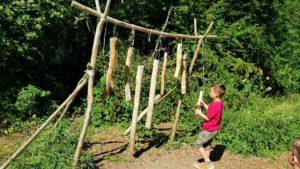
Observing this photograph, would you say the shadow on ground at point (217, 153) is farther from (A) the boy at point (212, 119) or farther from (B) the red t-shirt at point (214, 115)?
(B) the red t-shirt at point (214, 115)

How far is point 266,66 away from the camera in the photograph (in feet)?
46.7

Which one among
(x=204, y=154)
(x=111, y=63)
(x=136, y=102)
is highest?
(x=111, y=63)

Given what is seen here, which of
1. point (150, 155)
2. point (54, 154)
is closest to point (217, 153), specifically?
point (150, 155)

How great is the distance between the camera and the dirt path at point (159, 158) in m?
7.23

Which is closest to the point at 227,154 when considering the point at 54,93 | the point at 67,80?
the point at 54,93

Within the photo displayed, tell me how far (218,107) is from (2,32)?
4.95 m

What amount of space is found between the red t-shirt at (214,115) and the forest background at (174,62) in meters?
1.56

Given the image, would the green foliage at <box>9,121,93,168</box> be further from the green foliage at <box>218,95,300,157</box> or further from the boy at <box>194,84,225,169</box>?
the green foliage at <box>218,95,300,157</box>

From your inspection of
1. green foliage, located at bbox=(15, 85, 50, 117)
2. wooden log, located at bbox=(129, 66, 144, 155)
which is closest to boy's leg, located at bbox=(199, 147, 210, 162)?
wooden log, located at bbox=(129, 66, 144, 155)

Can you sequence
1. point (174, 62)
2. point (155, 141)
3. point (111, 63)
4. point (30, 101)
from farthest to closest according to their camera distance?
point (174, 62), point (30, 101), point (155, 141), point (111, 63)

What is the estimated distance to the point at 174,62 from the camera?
36.6ft

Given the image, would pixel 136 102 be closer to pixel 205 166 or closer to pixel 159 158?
pixel 159 158

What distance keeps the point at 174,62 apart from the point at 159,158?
4.07 m

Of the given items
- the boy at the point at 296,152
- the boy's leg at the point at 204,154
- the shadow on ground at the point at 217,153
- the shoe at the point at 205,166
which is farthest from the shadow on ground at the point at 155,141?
the boy at the point at 296,152
